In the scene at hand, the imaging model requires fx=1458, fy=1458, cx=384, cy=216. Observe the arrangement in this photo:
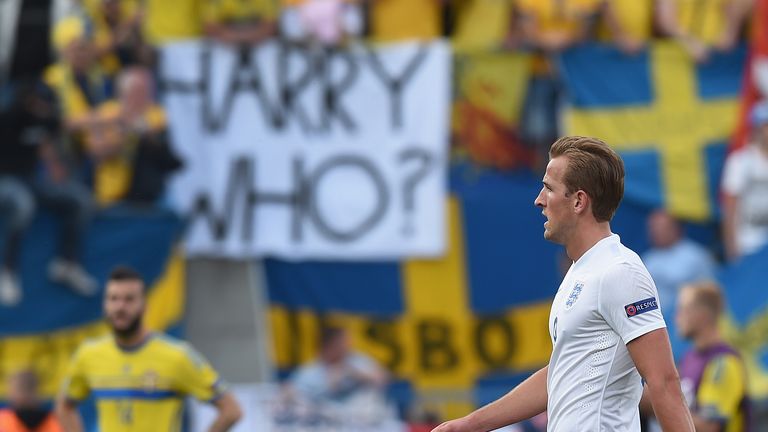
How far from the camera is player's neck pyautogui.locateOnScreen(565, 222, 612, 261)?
4.66 metres

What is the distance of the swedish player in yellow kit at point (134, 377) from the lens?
805 cm

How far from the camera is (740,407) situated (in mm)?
7570

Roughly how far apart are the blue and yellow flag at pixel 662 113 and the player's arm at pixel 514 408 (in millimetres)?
8810

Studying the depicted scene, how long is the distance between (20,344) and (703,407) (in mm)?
7217

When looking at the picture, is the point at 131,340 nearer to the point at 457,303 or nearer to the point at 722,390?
the point at 722,390

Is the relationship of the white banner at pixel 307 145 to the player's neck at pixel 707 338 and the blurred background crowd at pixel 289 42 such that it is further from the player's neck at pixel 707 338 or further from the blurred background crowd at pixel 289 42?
the player's neck at pixel 707 338

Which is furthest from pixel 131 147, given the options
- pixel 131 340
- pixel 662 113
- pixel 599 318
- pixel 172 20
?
pixel 599 318

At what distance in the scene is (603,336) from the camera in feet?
14.9

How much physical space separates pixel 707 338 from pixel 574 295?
3164 mm

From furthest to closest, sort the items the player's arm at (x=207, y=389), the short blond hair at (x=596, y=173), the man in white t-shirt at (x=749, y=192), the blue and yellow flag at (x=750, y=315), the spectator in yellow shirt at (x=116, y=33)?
1. the spectator in yellow shirt at (x=116, y=33)
2. the man in white t-shirt at (x=749, y=192)
3. the blue and yellow flag at (x=750, y=315)
4. the player's arm at (x=207, y=389)
5. the short blond hair at (x=596, y=173)

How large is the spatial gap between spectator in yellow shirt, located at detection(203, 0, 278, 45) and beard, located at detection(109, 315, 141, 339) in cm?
620

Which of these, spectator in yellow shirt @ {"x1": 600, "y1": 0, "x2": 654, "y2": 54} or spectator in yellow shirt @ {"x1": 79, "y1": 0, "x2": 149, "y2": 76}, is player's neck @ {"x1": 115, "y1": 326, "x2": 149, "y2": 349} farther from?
spectator in yellow shirt @ {"x1": 600, "y1": 0, "x2": 654, "y2": 54}

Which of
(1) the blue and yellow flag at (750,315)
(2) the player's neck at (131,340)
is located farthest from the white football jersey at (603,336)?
(1) the blue and yellow flag at (750,315)

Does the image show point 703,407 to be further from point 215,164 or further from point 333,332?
point 215,164
